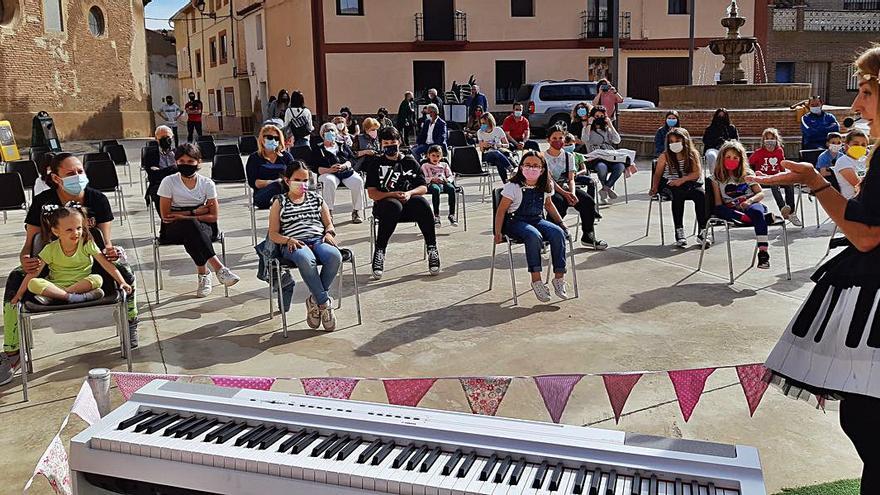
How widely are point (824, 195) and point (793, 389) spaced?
600 mm

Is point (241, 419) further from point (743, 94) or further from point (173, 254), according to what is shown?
point (743, 94)

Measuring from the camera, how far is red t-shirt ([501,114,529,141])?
13.6 metres

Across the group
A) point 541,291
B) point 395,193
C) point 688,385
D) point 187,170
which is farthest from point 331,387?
point 395,193

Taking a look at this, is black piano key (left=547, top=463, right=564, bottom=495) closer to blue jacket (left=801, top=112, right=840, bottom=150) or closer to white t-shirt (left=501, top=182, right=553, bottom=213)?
white t-shirt (left=501, top=182, right=553, bottom=213)

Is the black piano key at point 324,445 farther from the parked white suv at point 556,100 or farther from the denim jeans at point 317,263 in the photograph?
the parked white suv at point 556,100

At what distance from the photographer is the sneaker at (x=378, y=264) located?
754cm

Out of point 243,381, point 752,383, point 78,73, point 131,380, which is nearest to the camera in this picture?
point 131,380

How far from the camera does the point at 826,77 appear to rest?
117 ft

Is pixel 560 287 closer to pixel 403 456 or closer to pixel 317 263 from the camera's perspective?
pixel 317 263

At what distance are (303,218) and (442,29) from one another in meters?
26.1

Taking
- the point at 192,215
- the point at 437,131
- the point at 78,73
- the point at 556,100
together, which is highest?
the point at 78,73

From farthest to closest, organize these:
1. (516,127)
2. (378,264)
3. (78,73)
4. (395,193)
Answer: (78,73) → (516,127) → (395,193) → (378,264)

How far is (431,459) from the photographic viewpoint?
1.98 meters

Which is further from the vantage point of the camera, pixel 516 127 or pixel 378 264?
pixel 516 127
